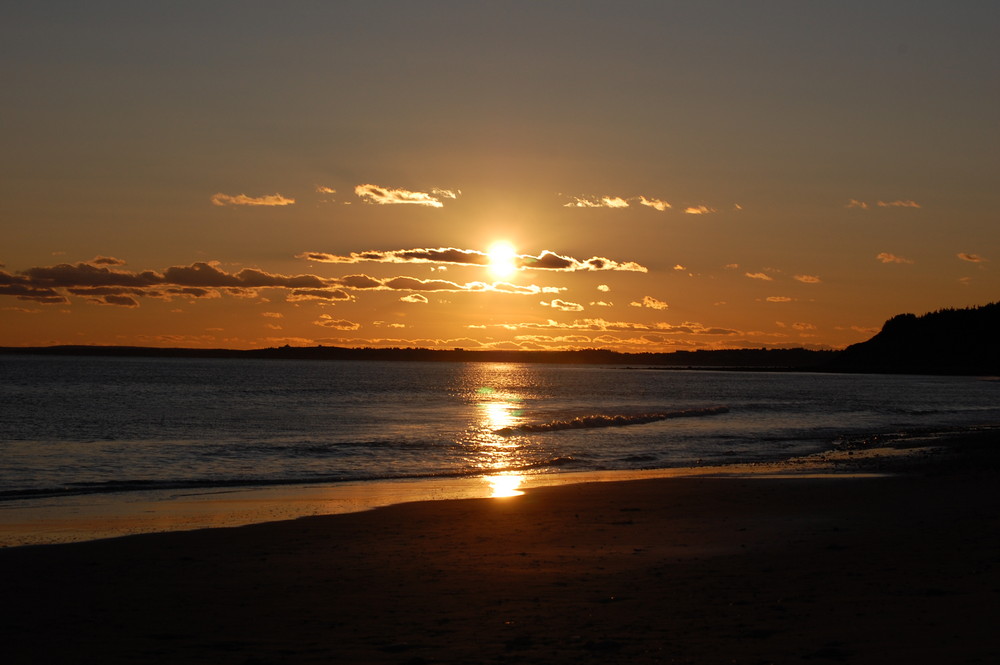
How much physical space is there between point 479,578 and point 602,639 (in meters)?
3.41

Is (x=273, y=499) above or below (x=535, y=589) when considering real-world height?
below

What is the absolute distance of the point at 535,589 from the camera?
438 inches

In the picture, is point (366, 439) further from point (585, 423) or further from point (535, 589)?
point (535, 589)

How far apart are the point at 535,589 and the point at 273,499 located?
40.0 ft

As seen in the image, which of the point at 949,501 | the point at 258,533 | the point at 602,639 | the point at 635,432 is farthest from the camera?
the point at 635,432

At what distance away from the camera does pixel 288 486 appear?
24906 millimetres

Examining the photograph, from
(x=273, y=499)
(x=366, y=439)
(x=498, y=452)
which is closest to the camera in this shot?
(x=273, y=499)

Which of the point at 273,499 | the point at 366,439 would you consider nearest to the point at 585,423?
the point at 366,439

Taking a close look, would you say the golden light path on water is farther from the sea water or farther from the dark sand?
the dark sand

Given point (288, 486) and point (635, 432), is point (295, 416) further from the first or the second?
point (288, 486)

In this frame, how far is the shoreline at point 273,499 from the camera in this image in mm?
17125

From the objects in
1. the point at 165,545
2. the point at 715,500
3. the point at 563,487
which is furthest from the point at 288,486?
the point at 715,500

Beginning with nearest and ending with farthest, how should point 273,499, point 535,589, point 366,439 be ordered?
point 535,589, point 273,499, point 366,439

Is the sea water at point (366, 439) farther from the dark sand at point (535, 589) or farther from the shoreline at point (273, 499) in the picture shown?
the dark sand at point (535, 589)
